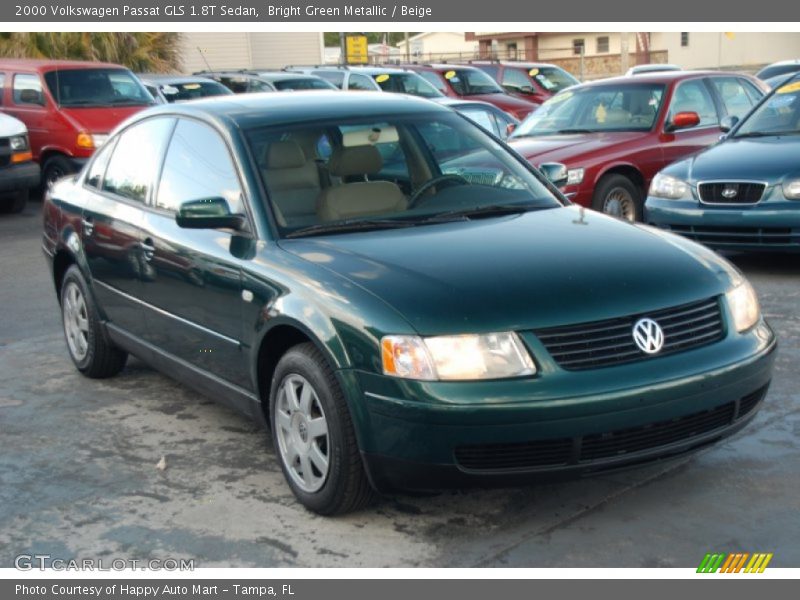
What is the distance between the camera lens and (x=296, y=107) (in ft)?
18.9

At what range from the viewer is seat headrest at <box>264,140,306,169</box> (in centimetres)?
537

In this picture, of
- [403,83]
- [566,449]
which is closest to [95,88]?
[403,83]

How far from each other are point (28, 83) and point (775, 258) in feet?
34.6

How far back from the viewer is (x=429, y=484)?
421 centimetres

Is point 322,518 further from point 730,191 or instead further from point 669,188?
point 669,188

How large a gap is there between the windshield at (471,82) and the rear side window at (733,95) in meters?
11.0

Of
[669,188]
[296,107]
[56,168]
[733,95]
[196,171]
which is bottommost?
[56,168]

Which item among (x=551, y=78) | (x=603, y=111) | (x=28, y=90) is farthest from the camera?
(x=551, y=78)

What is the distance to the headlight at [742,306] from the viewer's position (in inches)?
183

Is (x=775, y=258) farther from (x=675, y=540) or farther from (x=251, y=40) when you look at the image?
(x=251, y=40)

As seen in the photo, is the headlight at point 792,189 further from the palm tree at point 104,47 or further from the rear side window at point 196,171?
the palm tree at point 104,47

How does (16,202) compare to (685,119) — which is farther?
(16,202)

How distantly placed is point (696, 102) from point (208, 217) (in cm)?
780
